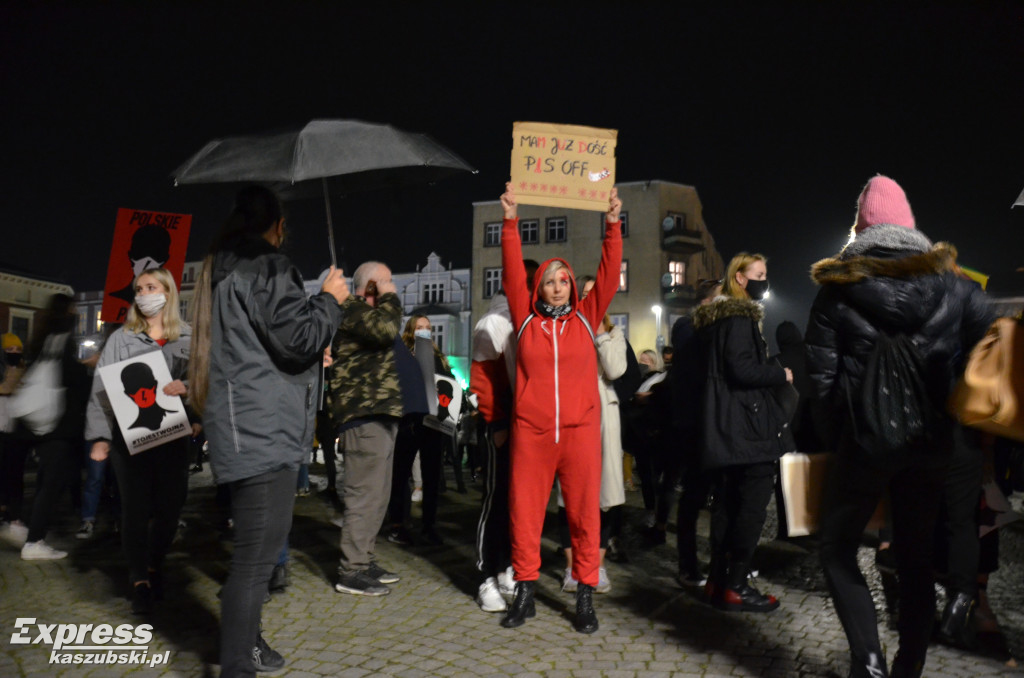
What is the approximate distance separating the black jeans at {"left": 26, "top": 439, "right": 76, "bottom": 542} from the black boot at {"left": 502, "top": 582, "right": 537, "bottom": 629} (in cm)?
421

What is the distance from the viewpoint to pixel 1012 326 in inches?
104

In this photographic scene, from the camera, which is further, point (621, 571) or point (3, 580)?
point (621, 571)

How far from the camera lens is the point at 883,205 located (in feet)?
11.4

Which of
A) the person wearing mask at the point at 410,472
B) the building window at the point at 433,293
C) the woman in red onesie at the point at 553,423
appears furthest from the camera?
the building window at the point at 433,293

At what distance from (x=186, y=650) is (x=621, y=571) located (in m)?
3.22

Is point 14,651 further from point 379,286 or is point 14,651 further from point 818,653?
point 818,653

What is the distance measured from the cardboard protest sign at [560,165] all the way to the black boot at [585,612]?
93.0 inches

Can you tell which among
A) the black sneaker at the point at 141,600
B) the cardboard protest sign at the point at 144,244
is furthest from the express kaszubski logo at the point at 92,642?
the cardboard protest sign at the point at 144,244

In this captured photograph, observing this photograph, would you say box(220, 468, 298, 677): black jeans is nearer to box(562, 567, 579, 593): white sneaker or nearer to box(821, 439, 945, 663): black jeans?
box(821, 439, 945, 663): black jeans

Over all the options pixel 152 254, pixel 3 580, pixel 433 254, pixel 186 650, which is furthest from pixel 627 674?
pixel 433 254

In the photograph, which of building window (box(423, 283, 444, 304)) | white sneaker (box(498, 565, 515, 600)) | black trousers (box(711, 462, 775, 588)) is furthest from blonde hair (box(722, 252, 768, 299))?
building window (box(423, 283, 444, 304))

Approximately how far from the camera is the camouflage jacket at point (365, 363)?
17.9ft

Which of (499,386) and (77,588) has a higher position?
(499,386)

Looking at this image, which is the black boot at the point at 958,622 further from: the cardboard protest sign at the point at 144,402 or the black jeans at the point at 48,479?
the black jeans at the point at 48,479
